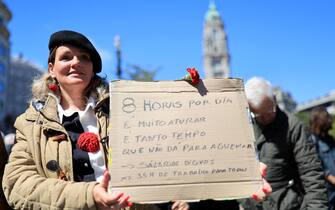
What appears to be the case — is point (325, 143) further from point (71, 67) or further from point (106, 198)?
point (106, 198)

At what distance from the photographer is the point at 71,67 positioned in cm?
218

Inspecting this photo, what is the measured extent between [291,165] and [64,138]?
2.10 meters

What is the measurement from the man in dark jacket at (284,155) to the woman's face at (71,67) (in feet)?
5.53

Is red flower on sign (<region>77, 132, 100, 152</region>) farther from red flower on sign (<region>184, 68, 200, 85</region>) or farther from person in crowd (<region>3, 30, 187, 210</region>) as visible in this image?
red flower on sign (<region>184, 68, 200, 85</region>)

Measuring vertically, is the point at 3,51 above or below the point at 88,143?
above

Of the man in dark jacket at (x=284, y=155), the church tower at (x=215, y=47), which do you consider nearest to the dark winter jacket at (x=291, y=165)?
the man in dark jacket at (x=284, y=155)

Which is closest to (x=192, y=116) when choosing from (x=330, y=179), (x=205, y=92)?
(x=205, y=92)

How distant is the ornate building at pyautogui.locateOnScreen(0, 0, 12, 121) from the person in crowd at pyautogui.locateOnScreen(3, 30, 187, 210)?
158 feet

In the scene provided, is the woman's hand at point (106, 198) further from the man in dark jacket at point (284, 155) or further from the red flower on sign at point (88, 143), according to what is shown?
the man in dark jacket at point (284, 155)

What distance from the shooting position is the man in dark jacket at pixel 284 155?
337 cm

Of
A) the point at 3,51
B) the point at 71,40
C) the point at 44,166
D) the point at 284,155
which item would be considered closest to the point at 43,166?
the point at 44,166

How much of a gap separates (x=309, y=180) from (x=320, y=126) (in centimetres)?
226

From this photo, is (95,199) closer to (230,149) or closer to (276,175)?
(230,149)

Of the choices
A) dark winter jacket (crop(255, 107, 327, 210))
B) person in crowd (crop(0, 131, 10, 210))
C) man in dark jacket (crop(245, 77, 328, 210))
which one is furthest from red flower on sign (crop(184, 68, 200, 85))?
dark winter jacket (crop(255, 107, 327, 210))
